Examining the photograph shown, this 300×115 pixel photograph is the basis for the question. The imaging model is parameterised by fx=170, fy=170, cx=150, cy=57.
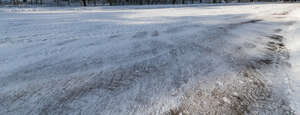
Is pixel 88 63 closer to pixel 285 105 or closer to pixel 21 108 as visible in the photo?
pixel 21 108

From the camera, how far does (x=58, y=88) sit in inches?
99.1

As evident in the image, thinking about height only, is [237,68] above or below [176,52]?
below

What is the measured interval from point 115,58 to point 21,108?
187 centimetres

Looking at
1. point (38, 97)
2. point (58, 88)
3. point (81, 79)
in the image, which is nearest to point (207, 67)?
point (81, 79)

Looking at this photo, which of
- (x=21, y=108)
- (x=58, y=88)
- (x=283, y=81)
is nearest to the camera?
(x=21, y=108)

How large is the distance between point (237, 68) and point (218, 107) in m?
1.40

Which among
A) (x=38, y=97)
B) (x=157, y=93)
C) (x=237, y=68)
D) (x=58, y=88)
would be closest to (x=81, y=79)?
(x=58, y=88)

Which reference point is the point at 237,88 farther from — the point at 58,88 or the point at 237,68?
the point at 58,88

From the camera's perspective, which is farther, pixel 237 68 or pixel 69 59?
pixel 69 59

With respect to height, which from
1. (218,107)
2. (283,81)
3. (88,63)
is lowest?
(218,107)

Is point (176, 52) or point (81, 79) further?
point (176, 52)

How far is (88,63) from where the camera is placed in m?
3.37

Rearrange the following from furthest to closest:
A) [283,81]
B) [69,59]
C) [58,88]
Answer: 1. [69,59]
2. [283,81]
3. [58,88]

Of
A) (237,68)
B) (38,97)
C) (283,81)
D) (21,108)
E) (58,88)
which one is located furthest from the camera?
(237,68)
